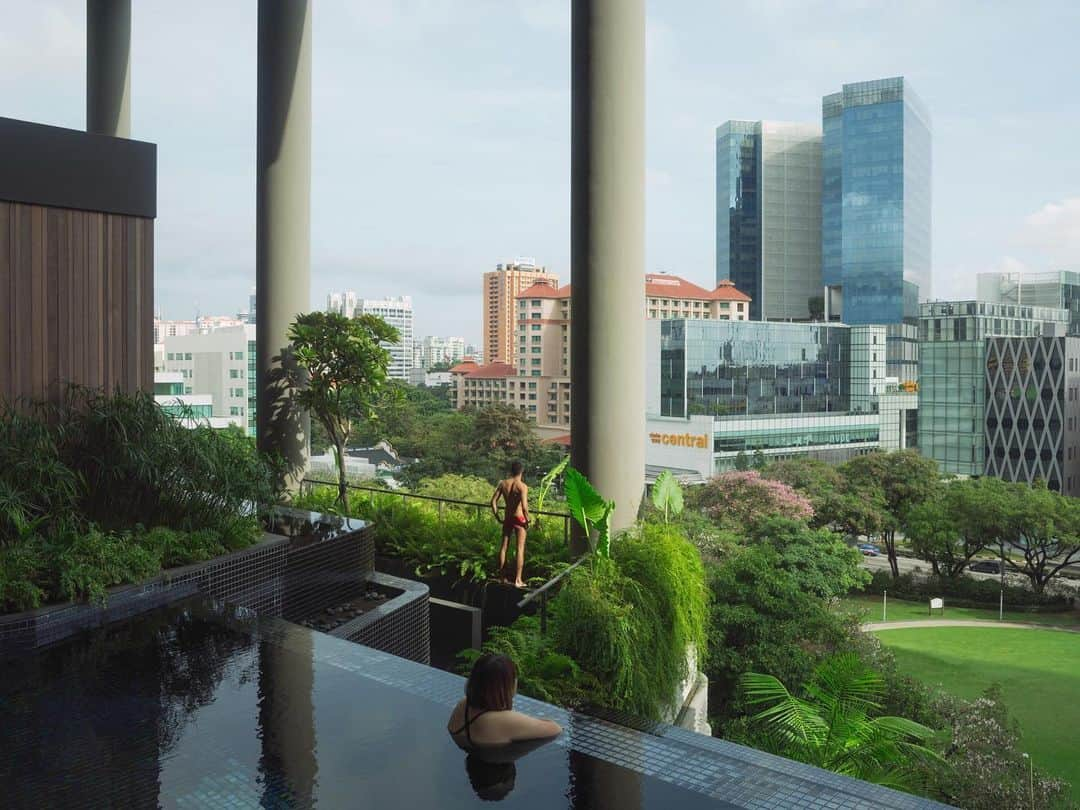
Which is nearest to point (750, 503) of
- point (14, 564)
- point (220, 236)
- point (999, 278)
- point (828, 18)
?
point (14, 564)

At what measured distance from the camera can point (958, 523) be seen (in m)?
30.7

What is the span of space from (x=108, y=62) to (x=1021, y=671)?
22670 mm

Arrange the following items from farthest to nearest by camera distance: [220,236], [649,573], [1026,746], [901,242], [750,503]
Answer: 1. [901,242]
2. [220,236]
3. [750,503]
4. [1026,746]
5. [649,573]

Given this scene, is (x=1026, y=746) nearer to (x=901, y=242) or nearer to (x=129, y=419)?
(x=129, y=419)

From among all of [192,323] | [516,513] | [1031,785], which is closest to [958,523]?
[1031,785]

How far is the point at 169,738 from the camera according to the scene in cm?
338

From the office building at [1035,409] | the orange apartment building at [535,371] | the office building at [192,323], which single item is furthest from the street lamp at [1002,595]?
the office building at [192,323]

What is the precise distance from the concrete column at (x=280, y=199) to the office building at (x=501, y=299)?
56580 millimetres

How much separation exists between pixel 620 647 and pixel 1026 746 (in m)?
15.1

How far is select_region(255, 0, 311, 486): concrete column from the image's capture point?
9234 mm

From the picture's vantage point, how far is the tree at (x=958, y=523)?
97.6 ft

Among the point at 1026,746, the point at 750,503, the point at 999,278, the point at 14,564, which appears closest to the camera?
the point at 14,564

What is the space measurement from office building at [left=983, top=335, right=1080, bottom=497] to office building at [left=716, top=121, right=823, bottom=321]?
6761 cm

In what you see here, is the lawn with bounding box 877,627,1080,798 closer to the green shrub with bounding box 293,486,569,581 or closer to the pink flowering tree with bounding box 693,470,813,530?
the pink flowering tree with bounding box 693,470,813,530
